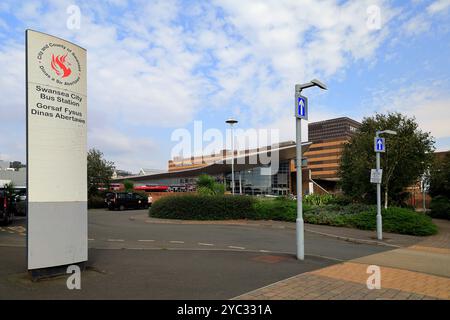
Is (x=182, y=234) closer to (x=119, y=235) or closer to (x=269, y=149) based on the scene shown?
(x=119, y=235)

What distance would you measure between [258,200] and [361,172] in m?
5.94

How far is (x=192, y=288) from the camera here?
6336 millimetres

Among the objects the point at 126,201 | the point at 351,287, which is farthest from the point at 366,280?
the point at 126,201

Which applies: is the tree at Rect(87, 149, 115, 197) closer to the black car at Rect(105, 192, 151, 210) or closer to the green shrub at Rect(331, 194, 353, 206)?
the black car at Rect(105, 192, 151, 210)

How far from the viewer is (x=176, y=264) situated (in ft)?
27.4

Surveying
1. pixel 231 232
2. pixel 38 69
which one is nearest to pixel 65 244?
pixel 38 69

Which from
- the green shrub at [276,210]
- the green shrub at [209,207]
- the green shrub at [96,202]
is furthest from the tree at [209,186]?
the green shrub at [96,202]

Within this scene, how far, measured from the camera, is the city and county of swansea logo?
684 centimetres

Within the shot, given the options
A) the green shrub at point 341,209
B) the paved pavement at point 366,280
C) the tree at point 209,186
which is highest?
the tree at point 209,186

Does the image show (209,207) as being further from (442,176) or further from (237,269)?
(442,176)

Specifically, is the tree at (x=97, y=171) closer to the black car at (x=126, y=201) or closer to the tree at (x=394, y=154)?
the black car at (x=126, y=201)

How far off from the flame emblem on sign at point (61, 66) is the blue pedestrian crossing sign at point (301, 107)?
211 inches

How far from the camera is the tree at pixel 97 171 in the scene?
119ft

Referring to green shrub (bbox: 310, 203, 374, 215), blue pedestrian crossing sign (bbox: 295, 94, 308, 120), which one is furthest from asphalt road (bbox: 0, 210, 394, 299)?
green shrub (bbox: 310, 203, 374, 215)
